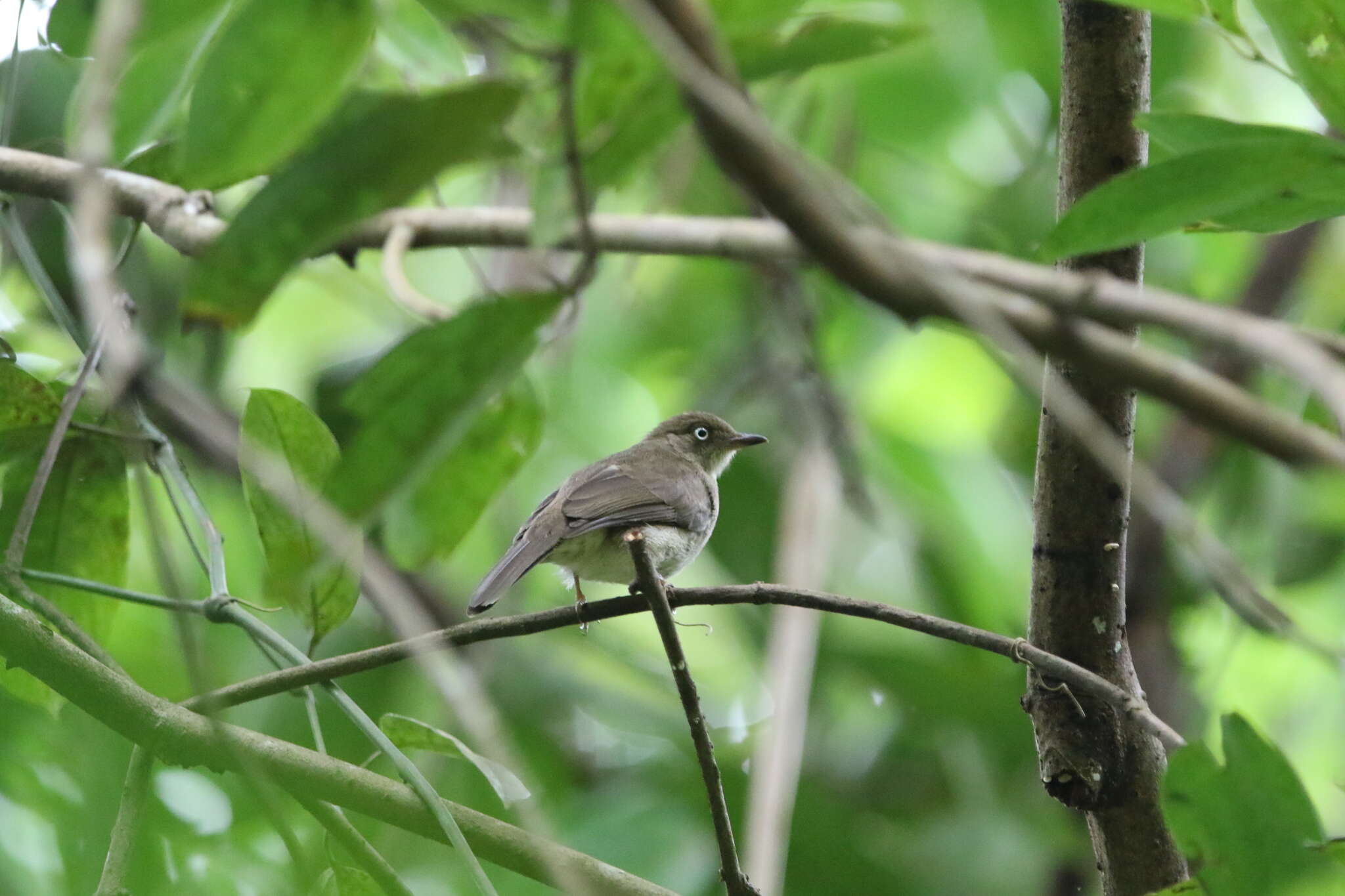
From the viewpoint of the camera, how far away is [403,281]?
226 cm

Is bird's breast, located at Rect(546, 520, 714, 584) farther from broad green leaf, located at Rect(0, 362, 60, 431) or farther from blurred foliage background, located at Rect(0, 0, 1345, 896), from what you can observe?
broad green leaf, located at Rect(0, 362, 60, 431)

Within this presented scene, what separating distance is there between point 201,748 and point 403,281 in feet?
2.71

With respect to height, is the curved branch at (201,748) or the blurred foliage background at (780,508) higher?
the blurred foliage background at (780,508)

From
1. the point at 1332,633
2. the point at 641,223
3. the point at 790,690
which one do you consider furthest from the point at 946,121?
the point at 641,223

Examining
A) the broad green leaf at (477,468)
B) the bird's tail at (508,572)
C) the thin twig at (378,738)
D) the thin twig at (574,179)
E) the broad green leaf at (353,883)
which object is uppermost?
the bird's tail at (508,572)

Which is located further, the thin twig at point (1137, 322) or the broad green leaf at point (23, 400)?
the broad green leaf at point (23, 400)

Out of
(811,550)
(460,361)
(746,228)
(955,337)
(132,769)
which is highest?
(955,337)

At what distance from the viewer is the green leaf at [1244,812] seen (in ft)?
4.87

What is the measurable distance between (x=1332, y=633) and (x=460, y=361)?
4.99 meters

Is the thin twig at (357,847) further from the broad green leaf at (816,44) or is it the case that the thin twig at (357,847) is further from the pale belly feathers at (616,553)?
the pale belly feathers at (616,553)

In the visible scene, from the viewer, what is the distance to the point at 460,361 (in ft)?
4.31

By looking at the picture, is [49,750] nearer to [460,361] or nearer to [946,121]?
[460,361]

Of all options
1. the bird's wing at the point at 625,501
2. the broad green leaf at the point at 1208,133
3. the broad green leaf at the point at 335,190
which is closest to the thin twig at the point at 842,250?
the broad green leaf at the point at 335,190

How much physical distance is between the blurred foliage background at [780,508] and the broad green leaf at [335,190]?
1104 millimetres
